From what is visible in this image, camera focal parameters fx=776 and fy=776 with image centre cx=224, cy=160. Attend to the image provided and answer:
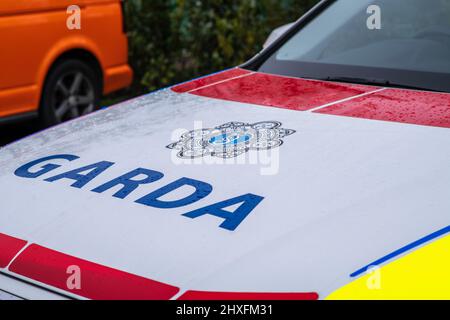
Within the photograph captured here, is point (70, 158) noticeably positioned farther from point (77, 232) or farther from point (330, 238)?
point (330, 238)

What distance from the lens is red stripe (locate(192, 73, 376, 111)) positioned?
2.59 meters

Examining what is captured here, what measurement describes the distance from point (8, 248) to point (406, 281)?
979 mm

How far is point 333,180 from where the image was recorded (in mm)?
1976

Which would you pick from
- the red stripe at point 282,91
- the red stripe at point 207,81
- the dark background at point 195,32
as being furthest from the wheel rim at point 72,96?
the red stripe at point 282,91

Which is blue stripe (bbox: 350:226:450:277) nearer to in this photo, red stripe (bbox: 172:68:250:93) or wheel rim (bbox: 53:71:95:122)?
red stripe (bbox: 172:68:250:93)

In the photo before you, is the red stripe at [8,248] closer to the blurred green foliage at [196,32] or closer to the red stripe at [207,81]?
the red stripe at [207,81]

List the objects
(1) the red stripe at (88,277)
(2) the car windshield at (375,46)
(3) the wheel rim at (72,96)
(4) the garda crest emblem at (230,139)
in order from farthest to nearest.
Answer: (3) the wheel rim at (72,96) < (2) the car windshield at (375,46) < (4) the garda crest emblem at (230,139) < (1) the red stripe at (88,277)

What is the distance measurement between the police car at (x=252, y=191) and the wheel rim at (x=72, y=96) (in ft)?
10.8

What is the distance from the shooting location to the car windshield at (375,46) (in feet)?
9.08

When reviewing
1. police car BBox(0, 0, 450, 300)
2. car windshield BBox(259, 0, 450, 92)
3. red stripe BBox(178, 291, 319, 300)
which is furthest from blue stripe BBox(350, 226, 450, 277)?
car windshield BBox(259, 0, 450, 92)

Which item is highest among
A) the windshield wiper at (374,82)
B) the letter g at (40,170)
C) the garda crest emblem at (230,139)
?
the windshield wiper at (374,82)
